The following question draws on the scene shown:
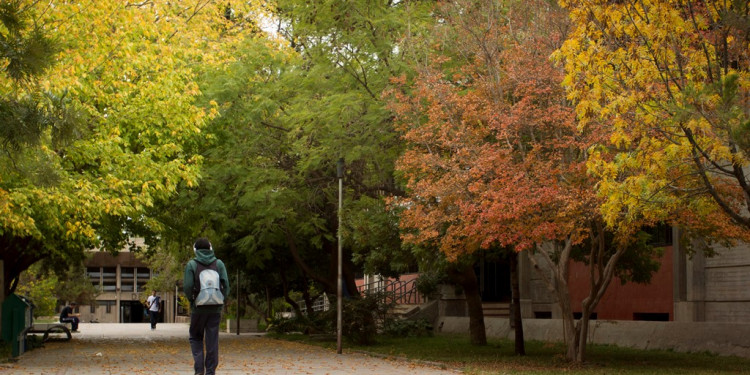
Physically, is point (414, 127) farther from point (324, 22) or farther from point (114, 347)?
point (114, 347)

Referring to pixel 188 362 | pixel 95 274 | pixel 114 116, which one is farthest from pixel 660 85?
pixel 95 274

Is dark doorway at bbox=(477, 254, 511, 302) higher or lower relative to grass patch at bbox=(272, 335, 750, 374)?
higher

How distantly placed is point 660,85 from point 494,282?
27046 millimetres

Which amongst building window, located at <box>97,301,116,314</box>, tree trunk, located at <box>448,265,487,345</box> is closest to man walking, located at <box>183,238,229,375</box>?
tree trunk, located at <box>448,265,487,345</box>

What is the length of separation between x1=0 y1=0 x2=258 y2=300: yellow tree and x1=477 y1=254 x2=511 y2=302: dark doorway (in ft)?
53.6

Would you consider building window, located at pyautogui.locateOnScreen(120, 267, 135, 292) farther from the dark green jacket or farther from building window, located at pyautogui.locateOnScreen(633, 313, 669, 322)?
the dark green jacket

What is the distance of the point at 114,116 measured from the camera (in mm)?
23234

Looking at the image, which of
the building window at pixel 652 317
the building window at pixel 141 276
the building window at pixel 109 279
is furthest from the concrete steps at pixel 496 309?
the building window at pixel 109 279

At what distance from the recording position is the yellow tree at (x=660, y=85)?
12.1 metres

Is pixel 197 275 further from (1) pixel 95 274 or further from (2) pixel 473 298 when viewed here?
(1) pixel 95 274

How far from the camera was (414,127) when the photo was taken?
19906 millimetres

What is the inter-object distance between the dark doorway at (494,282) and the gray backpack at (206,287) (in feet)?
89.5

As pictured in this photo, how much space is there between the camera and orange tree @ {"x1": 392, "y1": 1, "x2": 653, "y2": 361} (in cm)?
1703

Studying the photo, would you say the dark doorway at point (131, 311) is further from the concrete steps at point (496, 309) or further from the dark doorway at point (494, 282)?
→ the concrete steps at point (496, 309)
